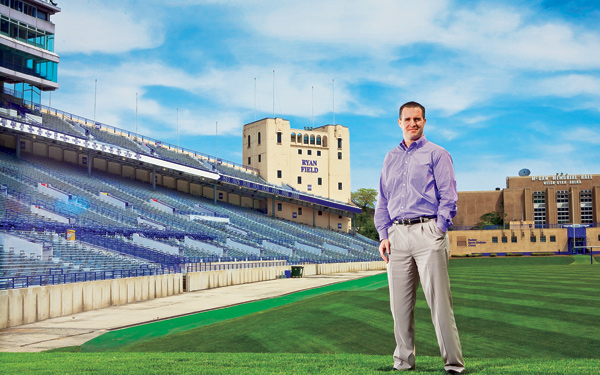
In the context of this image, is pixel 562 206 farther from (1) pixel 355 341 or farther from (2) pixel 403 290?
(2) pixel 403 290

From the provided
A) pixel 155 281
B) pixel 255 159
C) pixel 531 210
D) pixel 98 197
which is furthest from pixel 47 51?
pixel 531 210

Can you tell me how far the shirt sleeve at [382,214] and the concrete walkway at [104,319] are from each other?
11018mm

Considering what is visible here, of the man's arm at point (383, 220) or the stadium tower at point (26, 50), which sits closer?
the man's arm at point (383, 220)

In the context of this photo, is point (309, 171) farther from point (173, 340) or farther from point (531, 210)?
point (173, 340)

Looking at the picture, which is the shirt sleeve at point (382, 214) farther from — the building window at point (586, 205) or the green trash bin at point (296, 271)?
the building window at point (586, 205)

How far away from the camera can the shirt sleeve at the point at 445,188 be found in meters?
5.29

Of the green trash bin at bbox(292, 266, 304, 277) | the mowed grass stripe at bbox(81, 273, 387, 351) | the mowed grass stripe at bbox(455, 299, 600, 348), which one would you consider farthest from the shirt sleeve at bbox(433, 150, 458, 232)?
the green trash bin at bbox(292, 266, 304, 277)

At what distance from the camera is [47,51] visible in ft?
147

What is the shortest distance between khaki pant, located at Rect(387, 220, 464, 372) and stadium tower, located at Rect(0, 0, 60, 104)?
43223 millimetres

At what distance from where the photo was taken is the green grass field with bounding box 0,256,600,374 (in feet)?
21.6

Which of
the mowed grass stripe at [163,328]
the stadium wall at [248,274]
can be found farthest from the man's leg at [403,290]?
the stadium wall at [248,274]

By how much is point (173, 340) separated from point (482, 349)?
6.99 m

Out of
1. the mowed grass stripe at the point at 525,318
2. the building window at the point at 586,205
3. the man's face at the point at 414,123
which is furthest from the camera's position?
the building window at the point at 586,205

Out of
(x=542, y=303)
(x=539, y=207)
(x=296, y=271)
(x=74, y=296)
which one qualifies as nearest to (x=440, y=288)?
(x=542, y=303)
